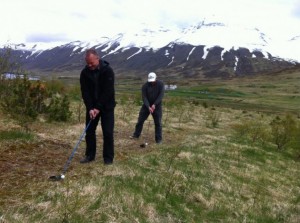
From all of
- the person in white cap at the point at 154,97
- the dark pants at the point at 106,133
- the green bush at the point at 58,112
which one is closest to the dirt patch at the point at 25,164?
the dark pants at the point at 106,133

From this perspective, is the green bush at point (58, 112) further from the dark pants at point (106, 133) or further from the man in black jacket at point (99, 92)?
the man in black jacket at point (99, 92)

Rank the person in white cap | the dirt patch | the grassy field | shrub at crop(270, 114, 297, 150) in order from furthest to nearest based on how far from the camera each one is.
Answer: shrub at crop(270, 114, 297, 150) < the person in white cap < the dirt patch < the grassy field

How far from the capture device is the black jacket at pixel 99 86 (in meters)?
9.34

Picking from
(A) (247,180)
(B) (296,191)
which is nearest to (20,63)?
(A) (247,180)

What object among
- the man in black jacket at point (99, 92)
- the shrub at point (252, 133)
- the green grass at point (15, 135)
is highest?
the man in black jacket at point (99, 92)

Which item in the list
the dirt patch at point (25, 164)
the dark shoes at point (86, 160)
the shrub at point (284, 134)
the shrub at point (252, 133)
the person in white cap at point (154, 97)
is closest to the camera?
the dirt patch at point (25, 164)

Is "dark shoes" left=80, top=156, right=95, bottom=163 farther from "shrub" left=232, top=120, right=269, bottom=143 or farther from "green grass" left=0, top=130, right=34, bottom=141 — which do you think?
"shrub" left=232, top=120, right=269, bottom=143

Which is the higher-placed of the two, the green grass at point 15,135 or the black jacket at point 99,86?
the black jacket at point 99,86

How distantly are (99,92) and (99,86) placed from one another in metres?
0.13

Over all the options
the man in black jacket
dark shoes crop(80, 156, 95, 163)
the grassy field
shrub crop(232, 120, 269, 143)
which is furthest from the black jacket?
shrub crop(232, 120, 269, 143)

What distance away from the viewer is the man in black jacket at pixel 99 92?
30.5 ft

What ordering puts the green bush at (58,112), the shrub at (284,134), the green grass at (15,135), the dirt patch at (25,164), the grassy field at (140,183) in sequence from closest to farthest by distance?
the grassy field at (140,183) < the dirt patch at (25,164) < the green grass at (15,135) < the green bush at (58,112) < the shrub at (284,134)

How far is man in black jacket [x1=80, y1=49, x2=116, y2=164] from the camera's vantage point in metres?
9.30

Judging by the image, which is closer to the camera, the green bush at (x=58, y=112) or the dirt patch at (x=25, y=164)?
the dirt patch at (x=25, y=164)
